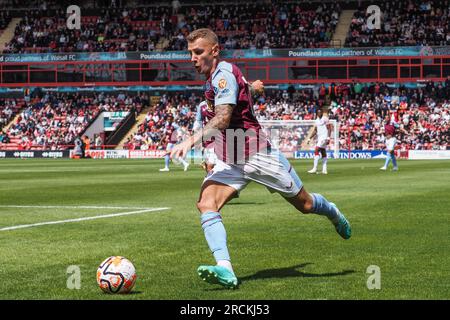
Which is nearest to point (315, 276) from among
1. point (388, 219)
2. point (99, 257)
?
point (99, 257)

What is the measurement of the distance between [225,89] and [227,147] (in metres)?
0.71

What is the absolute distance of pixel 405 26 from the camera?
64.9m

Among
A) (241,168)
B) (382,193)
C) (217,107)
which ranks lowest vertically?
(382,193)

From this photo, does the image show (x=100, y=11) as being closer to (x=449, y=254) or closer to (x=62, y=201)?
(x=62, y=201)

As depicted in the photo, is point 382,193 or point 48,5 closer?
point 382,193

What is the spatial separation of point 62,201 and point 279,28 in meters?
53.3

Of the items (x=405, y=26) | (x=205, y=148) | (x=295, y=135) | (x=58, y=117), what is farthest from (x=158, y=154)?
(x=205, y=148)

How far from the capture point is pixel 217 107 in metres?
7.61

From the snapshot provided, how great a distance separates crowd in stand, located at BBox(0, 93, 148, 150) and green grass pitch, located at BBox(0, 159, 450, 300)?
47.7m

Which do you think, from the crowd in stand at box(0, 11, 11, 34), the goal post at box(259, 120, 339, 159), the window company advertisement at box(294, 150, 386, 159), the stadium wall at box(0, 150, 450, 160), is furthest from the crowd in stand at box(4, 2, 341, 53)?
the window company advertisement at box(294, 150, 386, 159)

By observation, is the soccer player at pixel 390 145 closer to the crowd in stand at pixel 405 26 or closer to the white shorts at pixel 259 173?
the white shorts at pixel 259 173

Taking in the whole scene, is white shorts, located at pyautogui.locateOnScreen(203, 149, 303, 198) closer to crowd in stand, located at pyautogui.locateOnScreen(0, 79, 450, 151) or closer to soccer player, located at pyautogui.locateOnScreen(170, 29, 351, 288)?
soccer player, located at pyautogui.locateOnScreen(170, 29, 351, 288)

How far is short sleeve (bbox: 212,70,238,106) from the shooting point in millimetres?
7590
